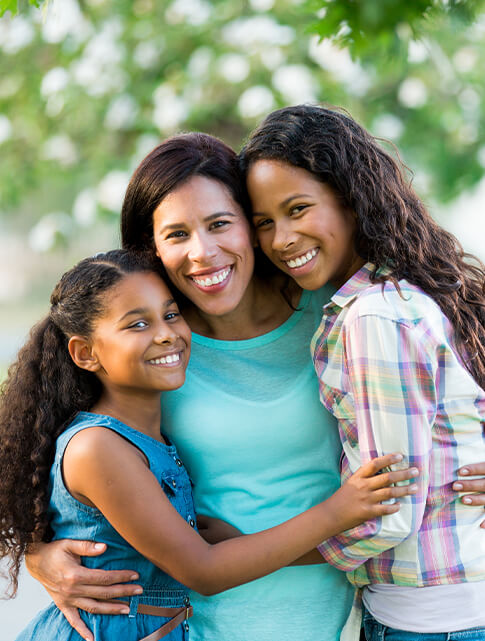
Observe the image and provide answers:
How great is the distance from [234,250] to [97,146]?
6.03m

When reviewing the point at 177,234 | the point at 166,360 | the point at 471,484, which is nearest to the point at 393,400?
the point at 471,484

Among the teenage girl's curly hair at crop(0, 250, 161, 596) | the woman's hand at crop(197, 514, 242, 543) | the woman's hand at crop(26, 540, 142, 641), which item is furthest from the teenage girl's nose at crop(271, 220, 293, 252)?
the woman's hand at crop(26, 540, 142, 641)

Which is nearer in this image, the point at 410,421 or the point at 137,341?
the point at 410,421

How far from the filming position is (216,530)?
82.8 inches

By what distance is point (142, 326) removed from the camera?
2.10m

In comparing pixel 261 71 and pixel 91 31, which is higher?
pixel 91 31

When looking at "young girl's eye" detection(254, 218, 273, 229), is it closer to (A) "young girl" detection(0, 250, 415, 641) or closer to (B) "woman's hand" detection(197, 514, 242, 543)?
(A) "young girl" detection(0, 250, 415, 641)

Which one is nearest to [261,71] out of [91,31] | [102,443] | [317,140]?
[91,31]

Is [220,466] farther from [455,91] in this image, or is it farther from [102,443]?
[455,91]

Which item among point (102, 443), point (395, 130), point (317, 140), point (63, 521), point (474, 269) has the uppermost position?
point (395, 130)

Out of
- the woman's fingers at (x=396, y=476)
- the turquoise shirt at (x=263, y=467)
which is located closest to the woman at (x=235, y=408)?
the turquoise shirt at (x=263, y=467)

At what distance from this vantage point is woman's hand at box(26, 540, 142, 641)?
1943 millimetres

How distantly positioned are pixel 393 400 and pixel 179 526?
0.60 metres

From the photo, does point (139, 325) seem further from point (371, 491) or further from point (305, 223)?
point (371, 491)
